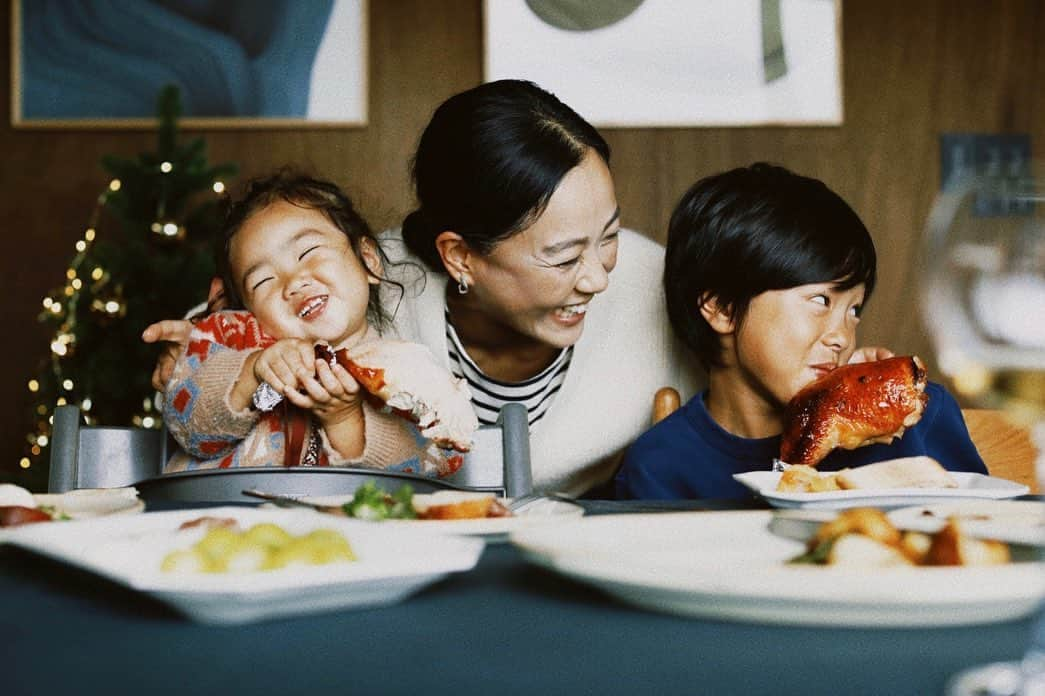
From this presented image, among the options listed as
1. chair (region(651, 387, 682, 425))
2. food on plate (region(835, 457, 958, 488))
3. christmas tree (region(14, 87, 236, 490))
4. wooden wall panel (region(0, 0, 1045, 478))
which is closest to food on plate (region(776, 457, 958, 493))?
food on plate (region(835, 457, 958, 488))

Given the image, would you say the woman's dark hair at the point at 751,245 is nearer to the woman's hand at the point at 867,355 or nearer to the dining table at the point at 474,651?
the woman's hand at the point at 867,355

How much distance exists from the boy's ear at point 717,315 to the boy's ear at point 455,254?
38 cm

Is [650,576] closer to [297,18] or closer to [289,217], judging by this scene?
[289,217]

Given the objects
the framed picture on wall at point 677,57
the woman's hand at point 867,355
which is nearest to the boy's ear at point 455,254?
Answer: the woman's hand at point 867,355

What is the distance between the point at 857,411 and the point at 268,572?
3.40 ft

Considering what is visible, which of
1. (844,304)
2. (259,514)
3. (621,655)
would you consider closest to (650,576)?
(621,655)

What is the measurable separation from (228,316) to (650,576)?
1347 mm

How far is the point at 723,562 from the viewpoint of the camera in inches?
19.7

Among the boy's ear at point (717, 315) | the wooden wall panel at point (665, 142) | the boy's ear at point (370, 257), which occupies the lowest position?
the boy's ear at point (717, 315)

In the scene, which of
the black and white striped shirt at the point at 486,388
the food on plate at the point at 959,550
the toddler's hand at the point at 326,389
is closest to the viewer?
the food on plate at the point at 959,550

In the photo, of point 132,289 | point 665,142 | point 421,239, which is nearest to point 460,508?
point 421,239

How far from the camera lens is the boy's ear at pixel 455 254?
1745 mm

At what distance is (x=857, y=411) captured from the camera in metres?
1.32

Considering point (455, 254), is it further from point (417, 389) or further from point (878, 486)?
point (878, 486)
